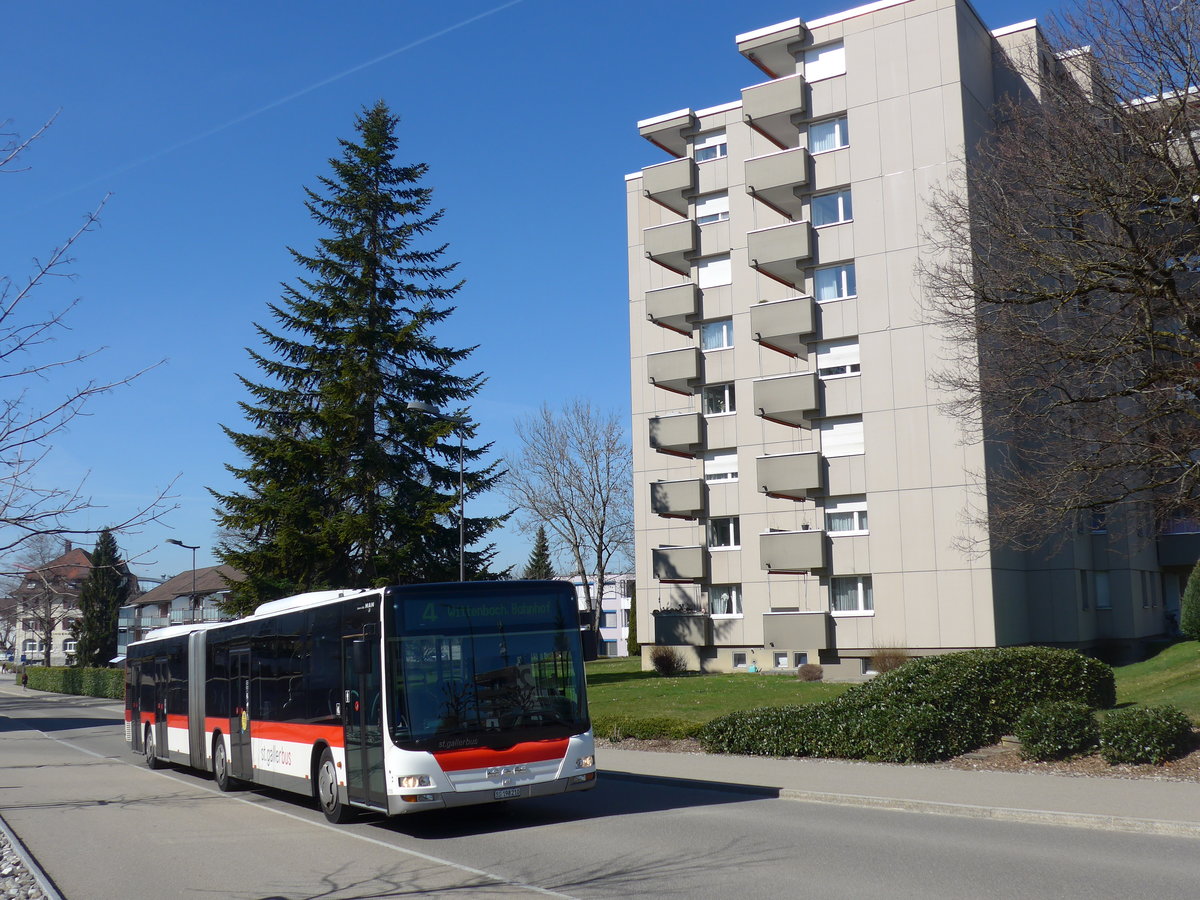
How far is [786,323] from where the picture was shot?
36.3 metres

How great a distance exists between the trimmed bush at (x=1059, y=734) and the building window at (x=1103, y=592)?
2379 cm

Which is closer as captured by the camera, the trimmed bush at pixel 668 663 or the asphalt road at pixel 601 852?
the asphalt road at pixel 601 852

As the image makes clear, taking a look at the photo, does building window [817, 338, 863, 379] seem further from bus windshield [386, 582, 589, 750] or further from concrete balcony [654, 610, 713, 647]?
bus windshield [386, 582, 589, 750]

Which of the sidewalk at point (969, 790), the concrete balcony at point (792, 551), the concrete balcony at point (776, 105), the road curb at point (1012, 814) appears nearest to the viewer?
the road curb at point (1012, 814)

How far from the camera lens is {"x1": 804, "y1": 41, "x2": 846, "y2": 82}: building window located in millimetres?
36688

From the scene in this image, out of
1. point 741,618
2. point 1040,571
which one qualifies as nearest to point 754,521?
point 741,618

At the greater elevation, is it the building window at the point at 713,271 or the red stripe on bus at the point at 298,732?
the building window at the point at 713,271

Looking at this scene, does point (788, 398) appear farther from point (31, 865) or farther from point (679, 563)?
point (31, 865)

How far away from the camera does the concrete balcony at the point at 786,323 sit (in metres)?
35.8

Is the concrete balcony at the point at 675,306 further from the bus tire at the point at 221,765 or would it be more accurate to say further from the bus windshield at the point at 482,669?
the bus windshield at the point at 482,669

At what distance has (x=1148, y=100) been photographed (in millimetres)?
16156

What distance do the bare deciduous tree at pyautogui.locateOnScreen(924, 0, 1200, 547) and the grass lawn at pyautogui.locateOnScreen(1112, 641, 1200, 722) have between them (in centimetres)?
365

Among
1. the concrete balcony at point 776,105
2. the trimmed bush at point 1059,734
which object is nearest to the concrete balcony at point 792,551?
the concrete balcony at point 776,105

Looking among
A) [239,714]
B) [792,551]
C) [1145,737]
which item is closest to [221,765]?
[239,714]
